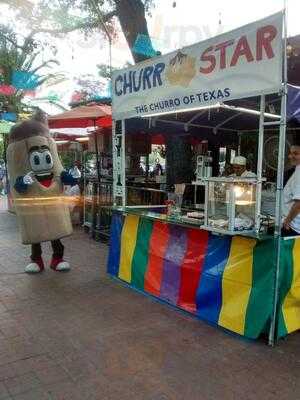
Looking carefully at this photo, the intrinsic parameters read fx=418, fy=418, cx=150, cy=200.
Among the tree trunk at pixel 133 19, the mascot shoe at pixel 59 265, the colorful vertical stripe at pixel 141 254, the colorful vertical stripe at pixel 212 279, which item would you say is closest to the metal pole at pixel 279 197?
the colorful vertical stripe at pixel 212 279

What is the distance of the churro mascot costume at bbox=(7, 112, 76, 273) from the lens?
19.8ft

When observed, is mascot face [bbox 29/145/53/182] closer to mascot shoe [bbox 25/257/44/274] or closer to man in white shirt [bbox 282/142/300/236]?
mascot shoe [bbox 25/257/44/274]

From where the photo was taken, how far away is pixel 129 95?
5223mm

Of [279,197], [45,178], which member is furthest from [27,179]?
[279,197]

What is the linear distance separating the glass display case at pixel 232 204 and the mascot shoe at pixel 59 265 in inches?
113

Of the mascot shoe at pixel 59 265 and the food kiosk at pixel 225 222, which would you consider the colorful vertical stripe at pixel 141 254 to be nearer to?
the food kiosk at pixel 225 222

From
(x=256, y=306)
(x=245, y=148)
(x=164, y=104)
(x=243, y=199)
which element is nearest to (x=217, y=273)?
(x=256, y=306)

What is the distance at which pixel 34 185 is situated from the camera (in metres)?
6.06

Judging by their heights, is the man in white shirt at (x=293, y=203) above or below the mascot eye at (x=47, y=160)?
below

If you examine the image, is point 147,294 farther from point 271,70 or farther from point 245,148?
point 245,148

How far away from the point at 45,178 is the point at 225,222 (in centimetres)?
309

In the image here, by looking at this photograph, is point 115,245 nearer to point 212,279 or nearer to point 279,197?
point 212,279

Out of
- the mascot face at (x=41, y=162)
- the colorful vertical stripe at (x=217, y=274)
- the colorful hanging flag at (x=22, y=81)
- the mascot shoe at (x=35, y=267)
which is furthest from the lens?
the colorful hanging flag at (x=22, y=81)

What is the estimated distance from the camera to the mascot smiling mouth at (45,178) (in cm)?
609
